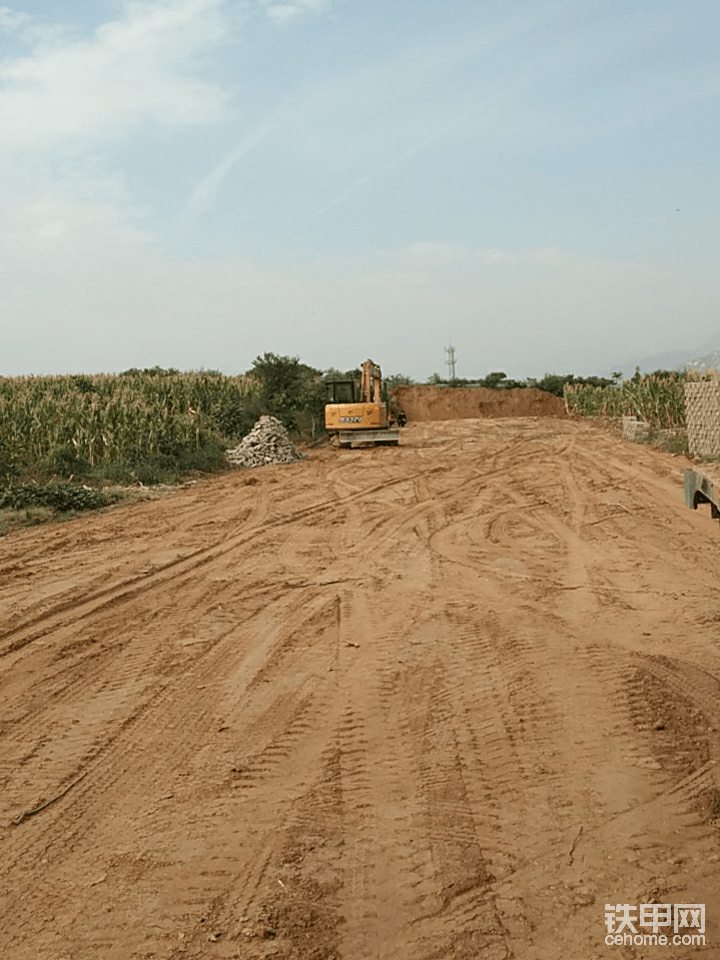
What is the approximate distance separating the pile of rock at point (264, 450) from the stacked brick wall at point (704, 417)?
1015 centimetres

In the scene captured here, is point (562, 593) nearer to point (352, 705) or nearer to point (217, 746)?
point (352, 705)

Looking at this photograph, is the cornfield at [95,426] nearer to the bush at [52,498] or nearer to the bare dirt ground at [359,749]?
the bush at [52,498]

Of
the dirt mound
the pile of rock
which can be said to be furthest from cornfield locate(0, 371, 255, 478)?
the dirt mound

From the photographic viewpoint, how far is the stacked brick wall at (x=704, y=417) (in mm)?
19250

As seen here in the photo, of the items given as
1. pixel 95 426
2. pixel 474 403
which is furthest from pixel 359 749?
pixel 474 403

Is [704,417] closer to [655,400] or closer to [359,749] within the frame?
[655,400]

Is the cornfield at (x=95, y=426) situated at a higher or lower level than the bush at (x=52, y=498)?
higher

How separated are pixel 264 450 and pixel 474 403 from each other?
25.6 metres

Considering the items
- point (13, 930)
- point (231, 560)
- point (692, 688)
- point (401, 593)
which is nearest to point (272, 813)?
point (13, 930)

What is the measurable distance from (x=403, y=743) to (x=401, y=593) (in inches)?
136

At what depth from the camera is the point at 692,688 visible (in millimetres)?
5344

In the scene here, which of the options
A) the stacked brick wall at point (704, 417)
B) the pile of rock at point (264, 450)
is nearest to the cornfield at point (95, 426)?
the pile of rock at point (264, 450)

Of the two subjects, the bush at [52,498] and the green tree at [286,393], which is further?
the green tree at [286,393]

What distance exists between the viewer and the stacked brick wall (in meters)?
19.2
